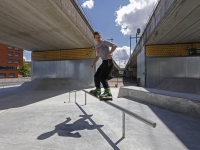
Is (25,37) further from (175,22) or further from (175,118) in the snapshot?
(175,118)

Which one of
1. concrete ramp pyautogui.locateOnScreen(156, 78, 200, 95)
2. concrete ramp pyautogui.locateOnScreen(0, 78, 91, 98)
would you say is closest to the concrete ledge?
concrete ramp pyautogui.locateOnScreen(156, 78, 200, 95)

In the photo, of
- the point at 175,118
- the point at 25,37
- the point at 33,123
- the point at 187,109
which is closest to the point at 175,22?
the point at 187,109

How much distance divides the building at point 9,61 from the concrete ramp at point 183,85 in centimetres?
6434

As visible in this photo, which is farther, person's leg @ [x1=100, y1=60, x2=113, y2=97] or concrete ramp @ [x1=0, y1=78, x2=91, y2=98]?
concrete ramp @ [x1=0, y1=78, x2=91, y2=98]

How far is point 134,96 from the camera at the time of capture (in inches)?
266

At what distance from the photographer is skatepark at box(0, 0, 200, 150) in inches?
105

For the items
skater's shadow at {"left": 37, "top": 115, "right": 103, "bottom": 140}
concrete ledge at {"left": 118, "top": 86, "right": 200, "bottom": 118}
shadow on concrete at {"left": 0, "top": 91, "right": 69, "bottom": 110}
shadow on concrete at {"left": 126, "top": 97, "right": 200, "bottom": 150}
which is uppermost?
concrete ledge at {"left": 118, "top": 86, "right": 200, "bottom": 118}

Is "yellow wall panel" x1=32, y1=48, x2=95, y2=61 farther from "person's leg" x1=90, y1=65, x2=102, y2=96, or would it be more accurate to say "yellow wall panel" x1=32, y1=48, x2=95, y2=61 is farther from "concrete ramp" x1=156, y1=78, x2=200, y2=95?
"person's leg" x1=90, y1=65, x2=102, y2=96

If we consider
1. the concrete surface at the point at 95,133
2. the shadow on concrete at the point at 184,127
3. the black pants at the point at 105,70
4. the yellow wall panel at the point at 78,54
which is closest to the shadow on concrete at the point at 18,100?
the concrete surface at the point at 95,133

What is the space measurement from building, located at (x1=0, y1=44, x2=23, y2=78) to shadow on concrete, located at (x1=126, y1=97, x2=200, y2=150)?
67854 mm

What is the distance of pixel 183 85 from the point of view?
419 inches

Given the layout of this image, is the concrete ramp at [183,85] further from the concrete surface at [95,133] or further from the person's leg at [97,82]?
the person's leg at [97,82]

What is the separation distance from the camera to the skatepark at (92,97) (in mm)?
2672

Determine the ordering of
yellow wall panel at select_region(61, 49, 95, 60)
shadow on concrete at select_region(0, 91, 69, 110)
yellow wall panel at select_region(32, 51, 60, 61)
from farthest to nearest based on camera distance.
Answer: yellow wall panel at select_region(32, 51, 60, 61) → yellow wall panel at select_region(61, 49, 95, 60) → shadow on concrete at select_region(0, 91, 69, 110)
